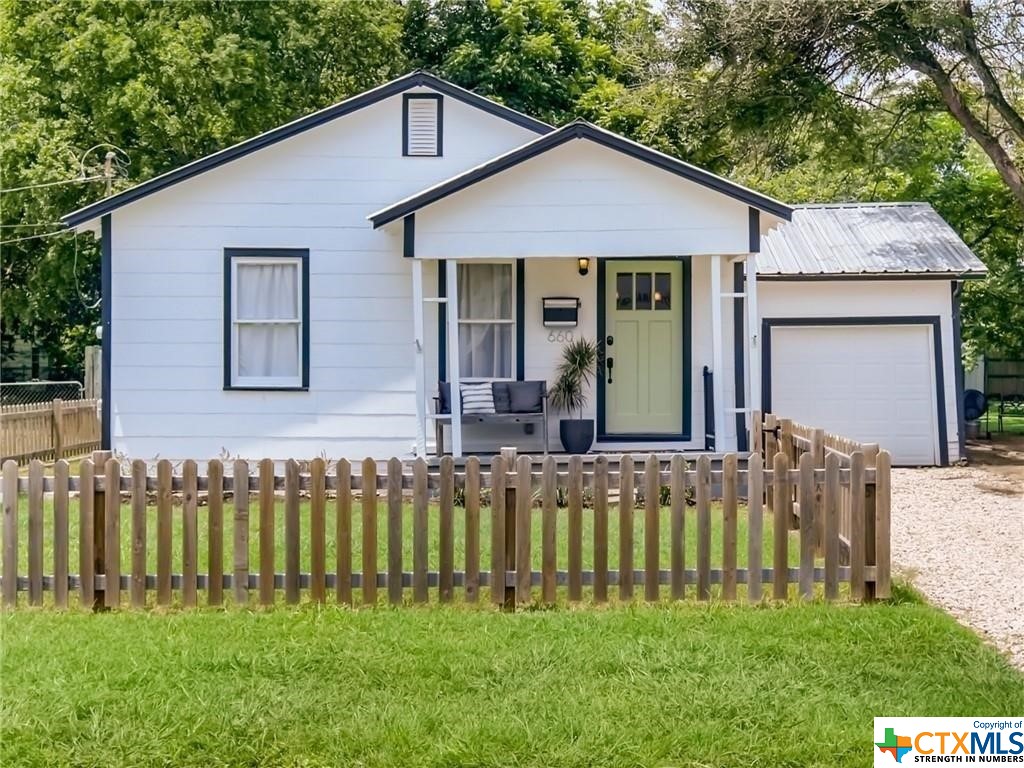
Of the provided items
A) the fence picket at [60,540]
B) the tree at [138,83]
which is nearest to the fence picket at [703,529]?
the fence picket at [60,540]

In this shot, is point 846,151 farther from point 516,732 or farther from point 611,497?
point 516,732

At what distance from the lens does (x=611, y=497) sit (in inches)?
464

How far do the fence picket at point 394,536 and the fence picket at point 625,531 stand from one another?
56.1 inches

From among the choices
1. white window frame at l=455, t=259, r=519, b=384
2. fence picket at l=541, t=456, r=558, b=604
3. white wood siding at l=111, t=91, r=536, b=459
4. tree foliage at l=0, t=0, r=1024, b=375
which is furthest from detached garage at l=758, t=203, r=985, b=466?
fence picket at l=541, t=456, r=558, b=604

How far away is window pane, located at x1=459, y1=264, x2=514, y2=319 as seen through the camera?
44.9 ft

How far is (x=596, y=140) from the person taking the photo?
12.3 m

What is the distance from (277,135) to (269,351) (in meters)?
2.75

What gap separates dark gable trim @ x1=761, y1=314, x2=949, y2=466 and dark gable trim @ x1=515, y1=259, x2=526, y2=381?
13.1ft

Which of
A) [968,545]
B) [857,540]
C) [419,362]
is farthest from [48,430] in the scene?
[857,540]

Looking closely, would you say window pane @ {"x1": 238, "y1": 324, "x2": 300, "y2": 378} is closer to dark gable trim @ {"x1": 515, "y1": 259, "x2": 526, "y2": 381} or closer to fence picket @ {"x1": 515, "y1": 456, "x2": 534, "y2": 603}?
dark gable trim @ {"x1": 515, "y1": 259, "x2": 526, "y2": 381}

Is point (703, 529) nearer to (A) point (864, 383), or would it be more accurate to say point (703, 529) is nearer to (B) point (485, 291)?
(B) point (485, 291)

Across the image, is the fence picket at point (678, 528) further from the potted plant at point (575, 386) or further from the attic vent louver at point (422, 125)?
the attic vent louver at point (422, 125)

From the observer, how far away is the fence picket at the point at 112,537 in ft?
21.8

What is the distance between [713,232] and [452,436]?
3.95 m
